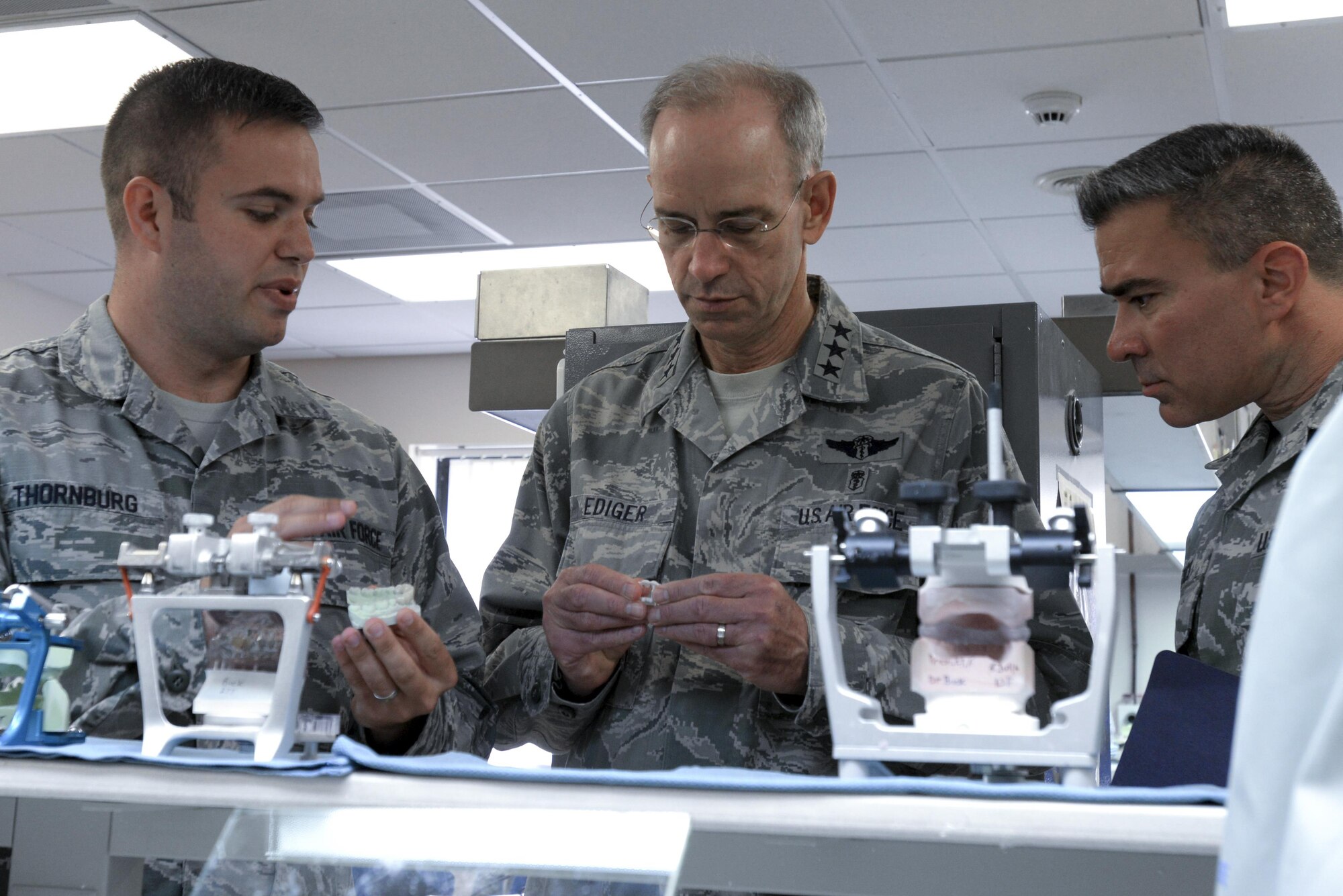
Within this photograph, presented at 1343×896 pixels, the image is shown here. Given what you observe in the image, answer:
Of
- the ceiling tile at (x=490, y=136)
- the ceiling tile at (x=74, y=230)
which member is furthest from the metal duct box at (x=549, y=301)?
the ceiling tile at (x=74, y=230)

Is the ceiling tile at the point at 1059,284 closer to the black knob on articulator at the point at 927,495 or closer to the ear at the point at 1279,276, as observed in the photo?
the ear at the point at 1279,276

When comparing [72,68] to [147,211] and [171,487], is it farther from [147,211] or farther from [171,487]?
[171,487]

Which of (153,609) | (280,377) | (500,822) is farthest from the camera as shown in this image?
(280,377)

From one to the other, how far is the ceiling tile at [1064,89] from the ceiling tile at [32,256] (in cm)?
390

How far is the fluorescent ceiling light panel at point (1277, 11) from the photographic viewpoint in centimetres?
344

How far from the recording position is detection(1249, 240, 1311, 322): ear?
1.78 metres

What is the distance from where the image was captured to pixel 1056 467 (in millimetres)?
2115

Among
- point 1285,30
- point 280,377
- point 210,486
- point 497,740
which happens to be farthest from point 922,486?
point 1285,30

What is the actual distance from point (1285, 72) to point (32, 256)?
5217 millimetres

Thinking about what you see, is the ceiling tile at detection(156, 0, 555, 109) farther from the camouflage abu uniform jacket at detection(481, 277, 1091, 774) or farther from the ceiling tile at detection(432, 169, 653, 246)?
the camouflage abu uniform jacket at detection(481, 277, 1091, 774)

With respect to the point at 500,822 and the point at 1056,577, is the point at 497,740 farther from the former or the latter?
the point at 1056,577

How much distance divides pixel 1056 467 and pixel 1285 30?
2.14 meters

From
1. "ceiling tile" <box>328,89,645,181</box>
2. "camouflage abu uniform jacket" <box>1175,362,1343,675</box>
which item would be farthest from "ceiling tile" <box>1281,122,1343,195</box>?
"camouflage abu uniform jacket" <box>1175,362,1343,675</box>

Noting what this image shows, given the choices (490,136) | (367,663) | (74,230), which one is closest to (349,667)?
(367,663)
